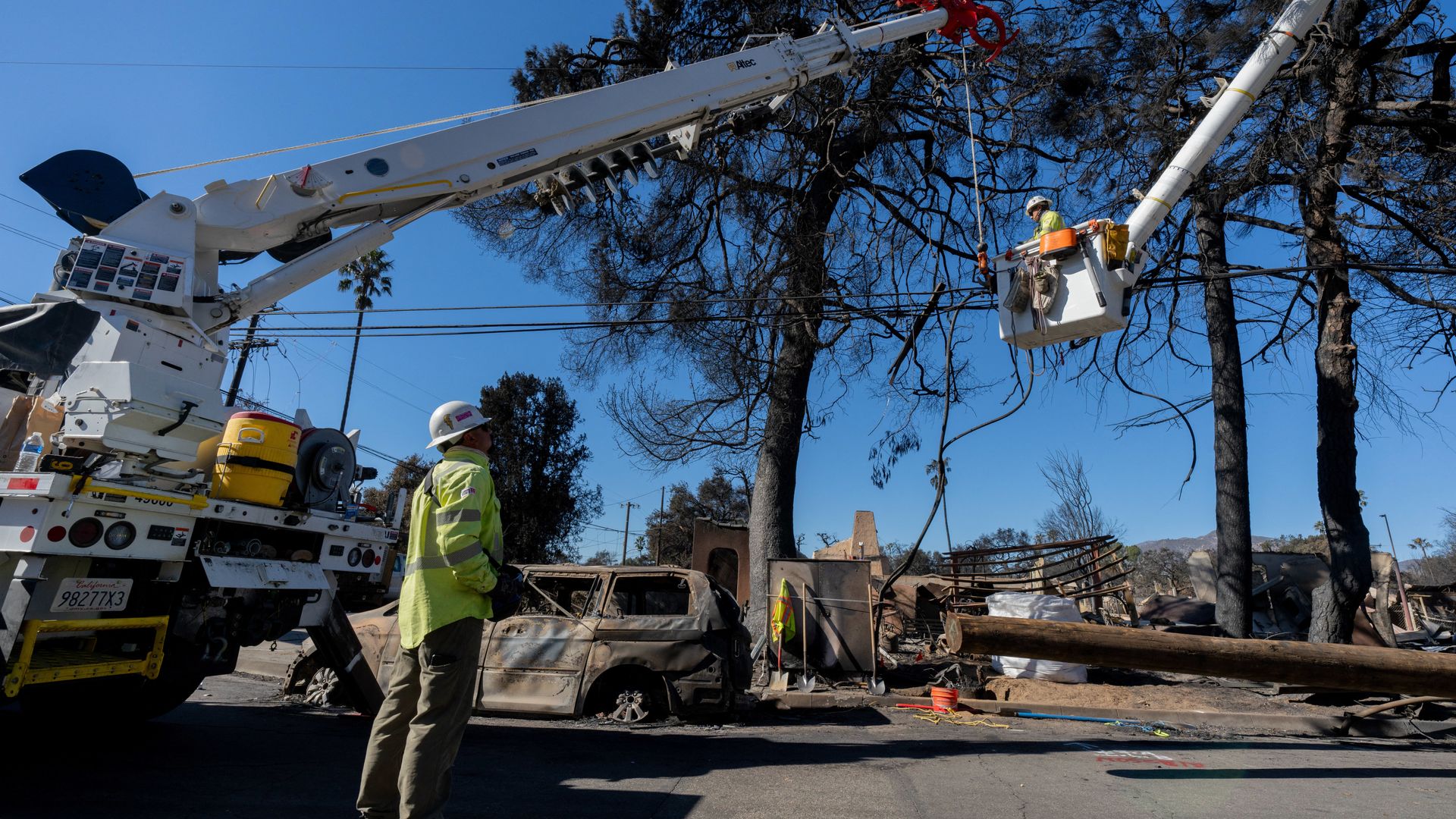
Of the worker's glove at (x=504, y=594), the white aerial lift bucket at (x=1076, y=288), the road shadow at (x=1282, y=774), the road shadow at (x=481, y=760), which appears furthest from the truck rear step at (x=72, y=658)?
the white aerial lift bucket at (x=1076, y=288)

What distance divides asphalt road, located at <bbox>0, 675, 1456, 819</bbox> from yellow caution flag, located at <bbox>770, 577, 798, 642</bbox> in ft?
7.40

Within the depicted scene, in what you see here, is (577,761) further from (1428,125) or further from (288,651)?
(1428,125)

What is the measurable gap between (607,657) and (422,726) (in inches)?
147

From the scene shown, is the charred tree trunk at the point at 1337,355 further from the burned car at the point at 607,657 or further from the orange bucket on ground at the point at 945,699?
the burned car at the point at 607,657

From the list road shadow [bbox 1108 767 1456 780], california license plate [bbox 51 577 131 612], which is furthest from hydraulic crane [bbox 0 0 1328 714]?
road shadow [bbox 1108 767 1456 780]

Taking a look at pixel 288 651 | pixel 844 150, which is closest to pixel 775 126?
pixel 844 150

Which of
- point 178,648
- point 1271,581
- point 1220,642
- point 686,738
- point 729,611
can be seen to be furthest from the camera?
point 1271,581

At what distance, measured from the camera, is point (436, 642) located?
10.9 feet

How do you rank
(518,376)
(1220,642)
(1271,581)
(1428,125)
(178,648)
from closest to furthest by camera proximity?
(178,648) < (1220,642) < (1428,125) < (1271,581) < (518,376)

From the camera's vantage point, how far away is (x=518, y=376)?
3175 centimetres

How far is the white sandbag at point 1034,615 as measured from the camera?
9.25 m

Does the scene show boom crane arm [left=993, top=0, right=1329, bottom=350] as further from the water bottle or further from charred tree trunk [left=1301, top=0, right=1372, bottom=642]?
the water bottle

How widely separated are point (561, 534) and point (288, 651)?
67.2ft

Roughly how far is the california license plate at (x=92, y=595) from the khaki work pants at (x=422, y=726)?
199cm
